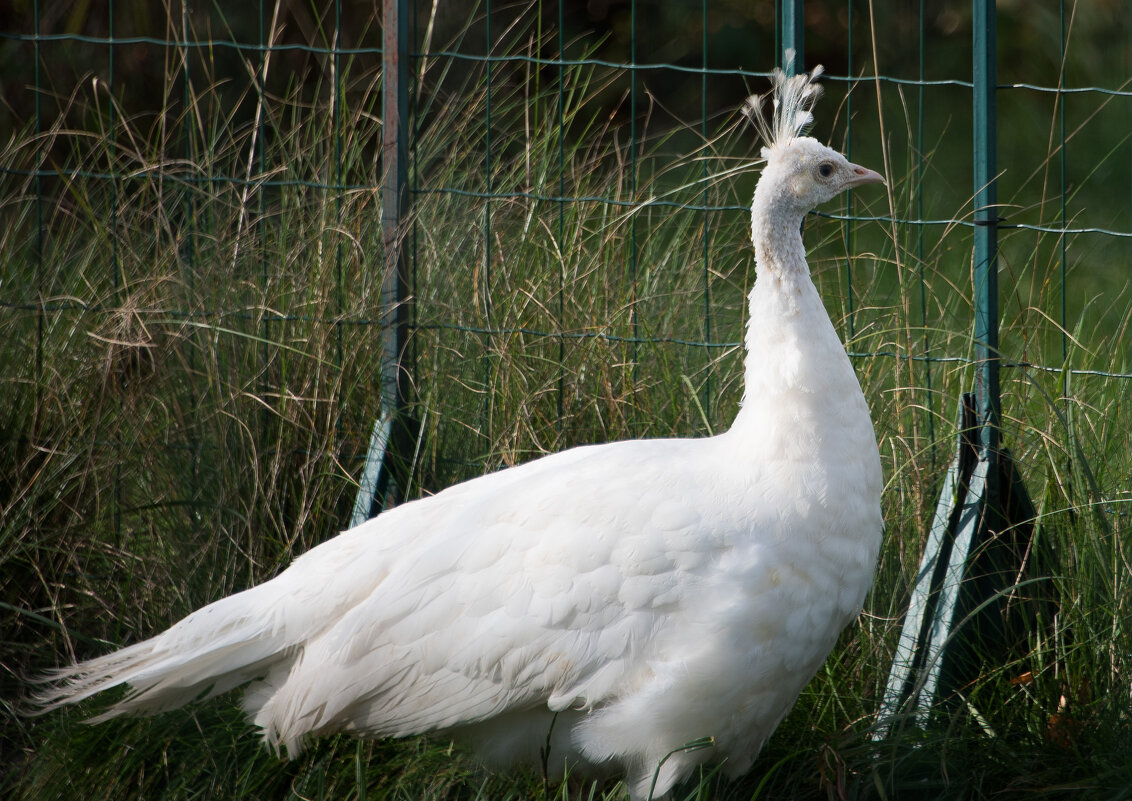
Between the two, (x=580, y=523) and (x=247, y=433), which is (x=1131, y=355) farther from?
(x=247, y=433)

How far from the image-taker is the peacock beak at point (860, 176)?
292 cm

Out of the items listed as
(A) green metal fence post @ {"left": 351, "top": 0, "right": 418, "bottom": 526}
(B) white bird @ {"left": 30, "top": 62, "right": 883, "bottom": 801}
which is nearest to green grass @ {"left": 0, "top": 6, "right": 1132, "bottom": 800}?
(A) green metal fence post @ {"left": 351, "top": 0, "right": 418, "bottom": 526}

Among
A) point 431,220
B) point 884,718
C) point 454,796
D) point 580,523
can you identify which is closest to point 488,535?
point 580,523

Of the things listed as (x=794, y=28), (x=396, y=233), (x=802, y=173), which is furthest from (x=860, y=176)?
(x=396, y=233)

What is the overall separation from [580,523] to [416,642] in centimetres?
43

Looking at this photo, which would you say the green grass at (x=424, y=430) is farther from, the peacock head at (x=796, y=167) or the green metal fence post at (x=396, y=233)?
the peacock head at (x=796, y=167)

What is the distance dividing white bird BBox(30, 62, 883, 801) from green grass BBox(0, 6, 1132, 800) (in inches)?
7.3

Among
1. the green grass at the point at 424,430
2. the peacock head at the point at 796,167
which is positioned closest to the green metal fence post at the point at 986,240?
the green grass at the point at 424,430

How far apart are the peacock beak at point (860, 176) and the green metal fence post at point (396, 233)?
1336 millimetres

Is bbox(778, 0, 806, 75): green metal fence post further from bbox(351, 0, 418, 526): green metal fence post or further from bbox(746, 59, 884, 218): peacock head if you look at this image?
bbox(351, 0, 418, 526): green metal fence post

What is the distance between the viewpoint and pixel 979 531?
3.13 meters

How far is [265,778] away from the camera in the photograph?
3.06 meters

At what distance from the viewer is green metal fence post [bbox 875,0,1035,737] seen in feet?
10.2

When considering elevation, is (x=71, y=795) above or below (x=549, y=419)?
below
